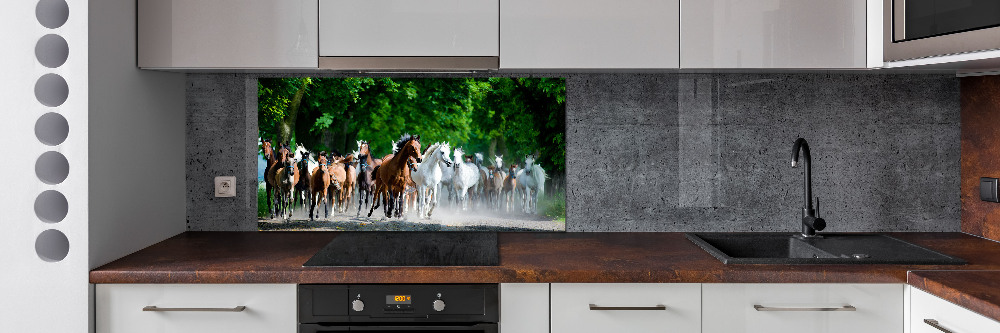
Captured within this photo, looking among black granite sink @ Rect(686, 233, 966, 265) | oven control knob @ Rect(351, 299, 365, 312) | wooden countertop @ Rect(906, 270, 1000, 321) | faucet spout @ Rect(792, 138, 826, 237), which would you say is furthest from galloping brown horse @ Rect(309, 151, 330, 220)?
wooden countertop @ Rect(906, 270, 1000, 321)

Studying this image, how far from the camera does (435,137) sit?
2.42m

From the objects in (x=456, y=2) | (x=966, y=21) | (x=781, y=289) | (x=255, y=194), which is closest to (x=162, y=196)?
(x=255, y=194)

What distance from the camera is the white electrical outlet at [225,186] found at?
2428 millimetres

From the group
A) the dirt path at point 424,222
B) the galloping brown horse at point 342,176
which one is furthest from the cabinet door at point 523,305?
the galloping brown horse at point 342,176

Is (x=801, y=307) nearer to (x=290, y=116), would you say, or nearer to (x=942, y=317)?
(x=942, y=317)

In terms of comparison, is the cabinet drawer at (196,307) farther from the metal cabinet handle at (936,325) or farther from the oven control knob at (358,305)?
the metal cabinet handle at (936,325)

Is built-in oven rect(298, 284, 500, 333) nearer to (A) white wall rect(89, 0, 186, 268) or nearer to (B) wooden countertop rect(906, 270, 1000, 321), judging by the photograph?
(A) white wall rect(89, 0, 186, 268)

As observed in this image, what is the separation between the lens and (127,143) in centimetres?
198
